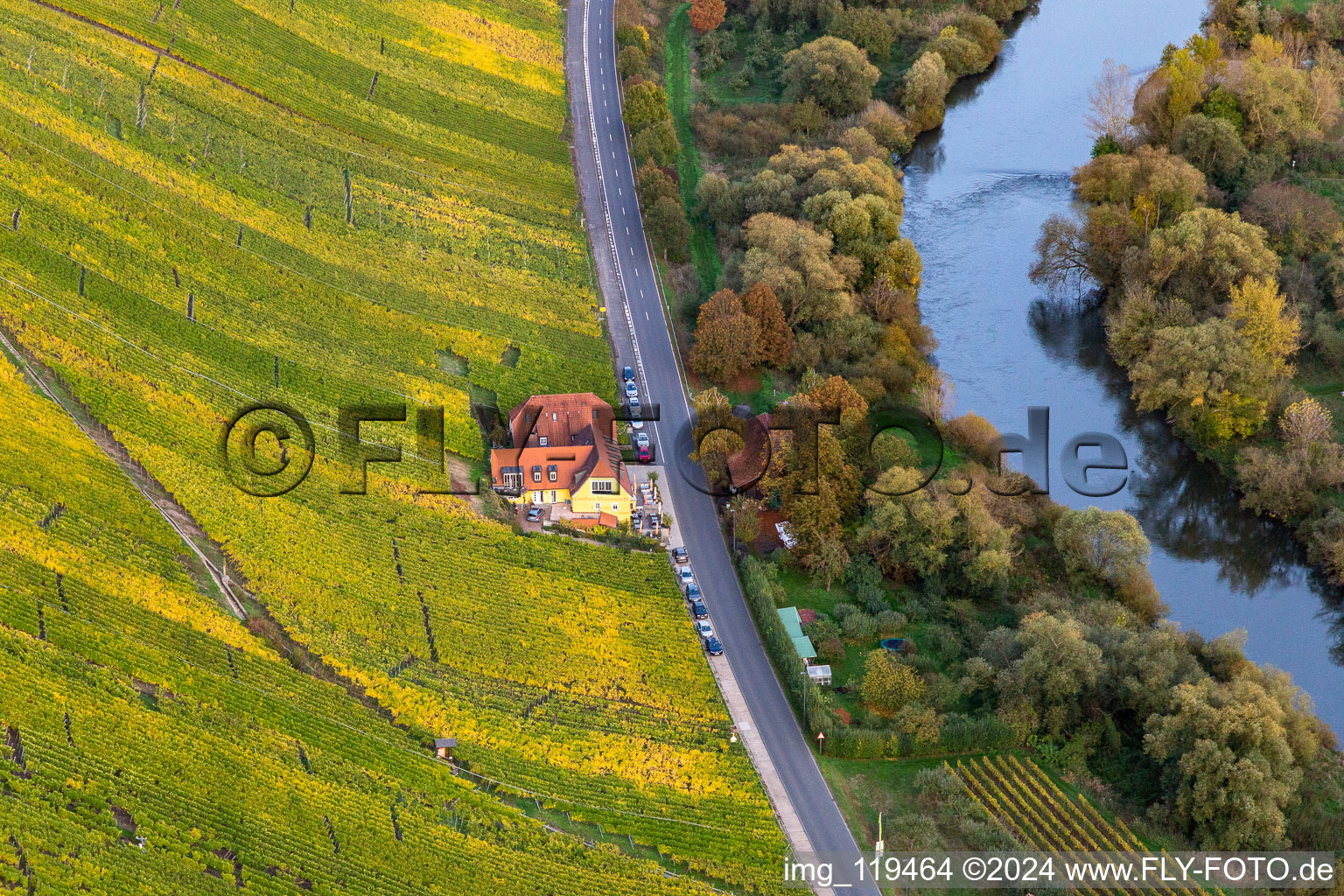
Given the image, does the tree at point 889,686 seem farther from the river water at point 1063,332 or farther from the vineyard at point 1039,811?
the river water at point 1063,332

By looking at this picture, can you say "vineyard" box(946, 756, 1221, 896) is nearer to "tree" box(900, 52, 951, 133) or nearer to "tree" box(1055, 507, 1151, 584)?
"tree" box(1055, 507, 1151, 584)

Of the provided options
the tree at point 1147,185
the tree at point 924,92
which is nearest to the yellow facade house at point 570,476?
the tree at point 1147,185

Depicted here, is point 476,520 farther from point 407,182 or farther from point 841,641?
point 407,182

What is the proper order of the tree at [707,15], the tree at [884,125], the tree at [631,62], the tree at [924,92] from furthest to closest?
1. the tree at [707,15]
2. the tree at [924,92]
3. the tree at [631,62]
4. the tree at [884,125]

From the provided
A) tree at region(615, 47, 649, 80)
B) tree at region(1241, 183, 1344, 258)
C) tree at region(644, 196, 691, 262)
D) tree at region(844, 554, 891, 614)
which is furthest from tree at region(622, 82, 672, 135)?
tree at region(844, 554, 891, 614)

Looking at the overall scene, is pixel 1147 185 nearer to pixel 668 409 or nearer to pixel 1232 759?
pixel 668 409

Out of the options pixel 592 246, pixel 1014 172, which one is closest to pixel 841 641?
pixel 592 246
